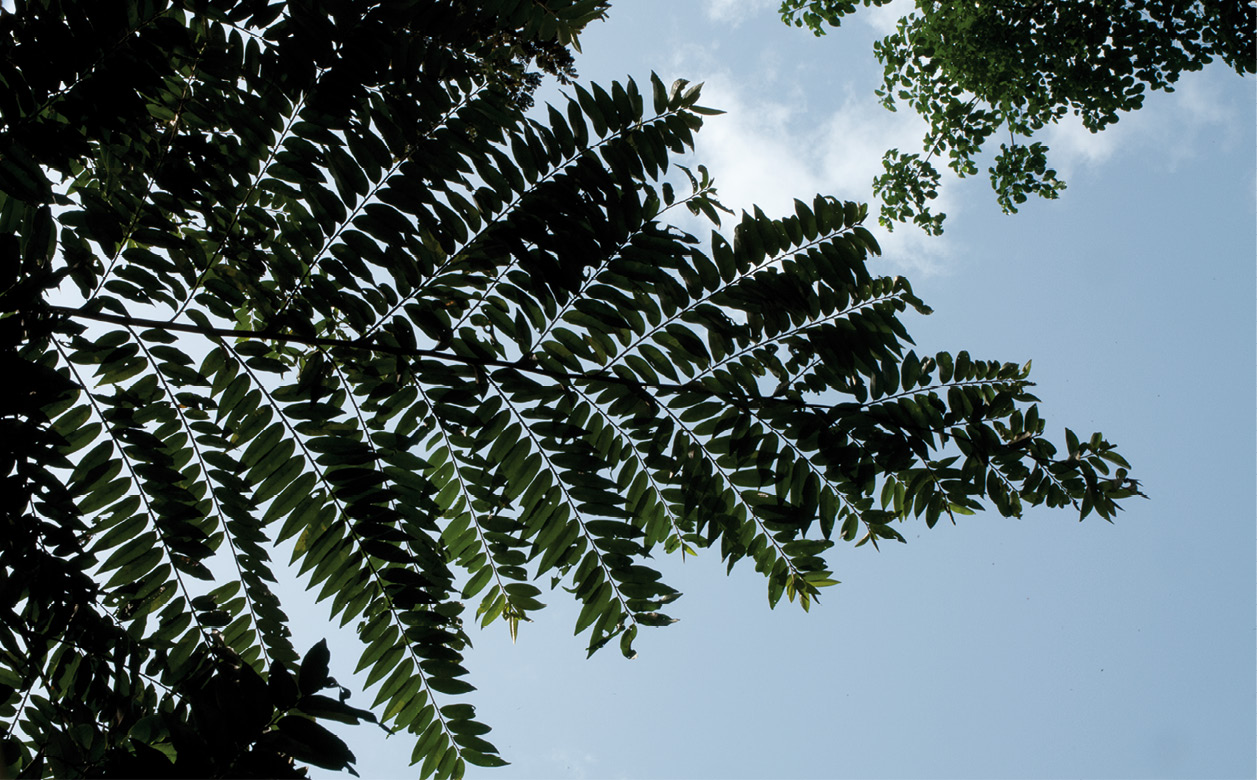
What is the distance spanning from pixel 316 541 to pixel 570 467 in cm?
79

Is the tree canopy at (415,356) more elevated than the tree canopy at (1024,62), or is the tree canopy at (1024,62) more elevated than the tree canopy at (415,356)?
the tree canopy at (1024,62)

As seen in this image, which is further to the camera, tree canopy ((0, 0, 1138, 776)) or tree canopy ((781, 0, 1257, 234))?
tree canopy ((781, 0, 1257, 234))

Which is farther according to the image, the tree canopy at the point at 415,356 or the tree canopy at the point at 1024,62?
the tree canopy at the point at 1024,62

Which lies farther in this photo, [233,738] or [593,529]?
[593,529]

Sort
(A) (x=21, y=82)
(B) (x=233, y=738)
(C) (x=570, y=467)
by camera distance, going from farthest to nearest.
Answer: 1. (C) (x=570, y=467)
2. (A) (x=21, y=82)
3. (B) (x=233, y=738)

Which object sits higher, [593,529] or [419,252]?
[419,252]

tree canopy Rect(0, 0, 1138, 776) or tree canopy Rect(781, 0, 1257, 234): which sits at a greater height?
tree canopy Rect(781, 0, 1257, 234)

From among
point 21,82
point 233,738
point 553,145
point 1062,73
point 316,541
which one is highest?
point 1062,73

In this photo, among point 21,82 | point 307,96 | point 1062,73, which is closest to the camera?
point 21,82

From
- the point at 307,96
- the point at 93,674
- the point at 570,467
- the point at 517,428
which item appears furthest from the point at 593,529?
the point at 307,96

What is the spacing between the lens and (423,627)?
241 cm

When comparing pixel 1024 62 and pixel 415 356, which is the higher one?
pixel 1024 62

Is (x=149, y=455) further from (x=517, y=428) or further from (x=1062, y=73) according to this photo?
(x=1062, y=73)

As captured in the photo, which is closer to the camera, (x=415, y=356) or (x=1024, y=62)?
(x=415, y=356)
